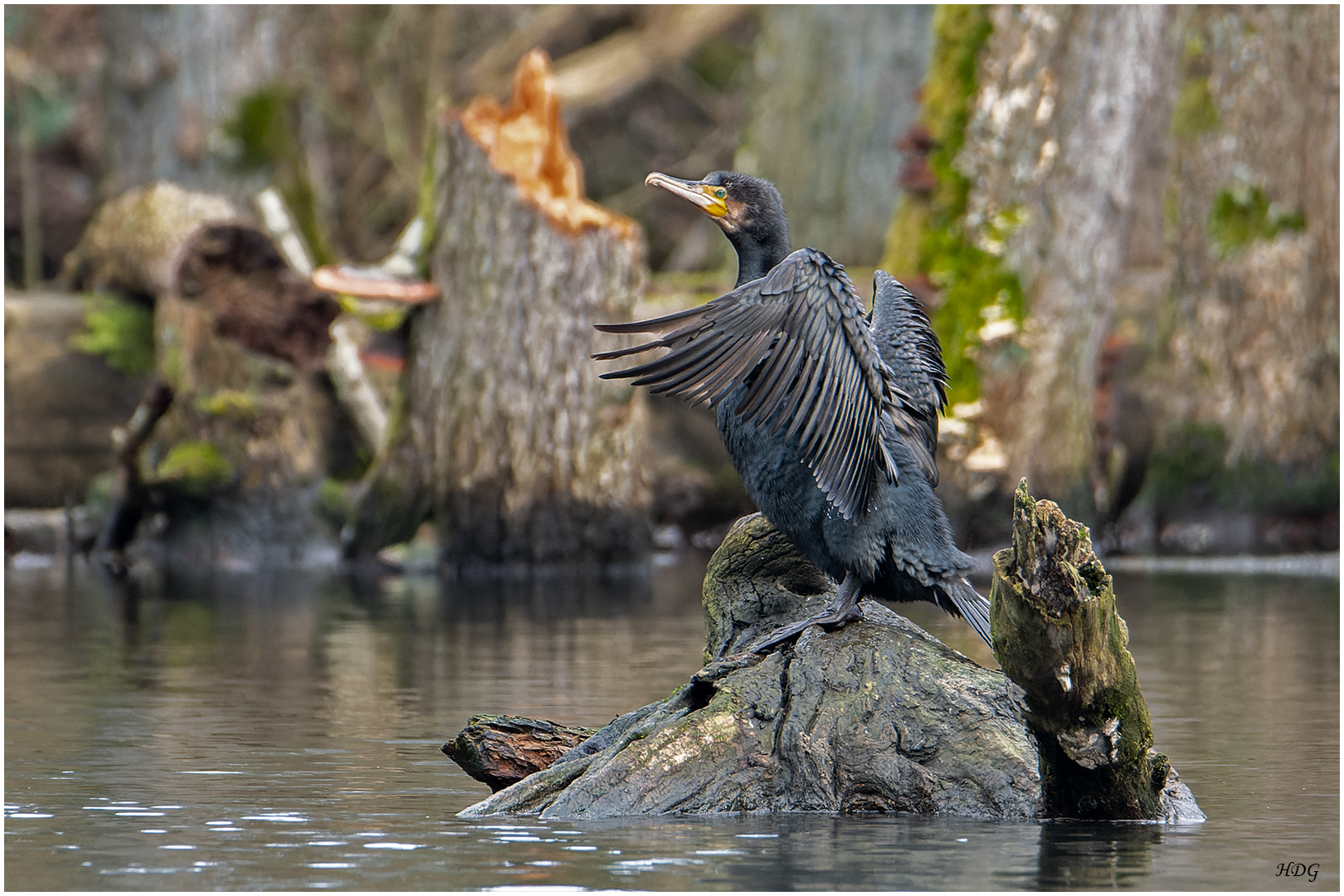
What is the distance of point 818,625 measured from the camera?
627 cm

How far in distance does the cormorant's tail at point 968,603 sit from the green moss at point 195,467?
10339 millimetres

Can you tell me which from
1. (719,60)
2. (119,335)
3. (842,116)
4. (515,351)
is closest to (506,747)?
(515,351)

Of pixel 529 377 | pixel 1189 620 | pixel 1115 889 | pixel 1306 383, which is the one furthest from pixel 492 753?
pixel 1306 383

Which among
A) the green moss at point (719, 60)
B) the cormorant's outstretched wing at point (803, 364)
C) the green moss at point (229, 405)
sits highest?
the green moss at point (719, 60)

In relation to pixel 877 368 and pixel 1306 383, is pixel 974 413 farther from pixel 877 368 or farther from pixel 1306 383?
pixel 877 368

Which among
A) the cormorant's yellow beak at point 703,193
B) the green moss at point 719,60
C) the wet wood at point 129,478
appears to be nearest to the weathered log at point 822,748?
the cormorant's yellow beak at point 703,193

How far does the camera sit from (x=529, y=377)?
15164mm

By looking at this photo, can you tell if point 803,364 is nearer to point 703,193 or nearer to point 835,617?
point 835,617

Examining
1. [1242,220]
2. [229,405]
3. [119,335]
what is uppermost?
[1242,220]

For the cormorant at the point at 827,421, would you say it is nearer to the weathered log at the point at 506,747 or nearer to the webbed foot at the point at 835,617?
the webbed foot at the point at 835,617

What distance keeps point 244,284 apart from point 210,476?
5.10 feet

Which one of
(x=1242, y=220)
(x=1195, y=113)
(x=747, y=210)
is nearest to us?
(x=747, y=210)

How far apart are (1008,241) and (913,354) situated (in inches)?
358

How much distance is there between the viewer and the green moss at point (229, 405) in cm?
1568
